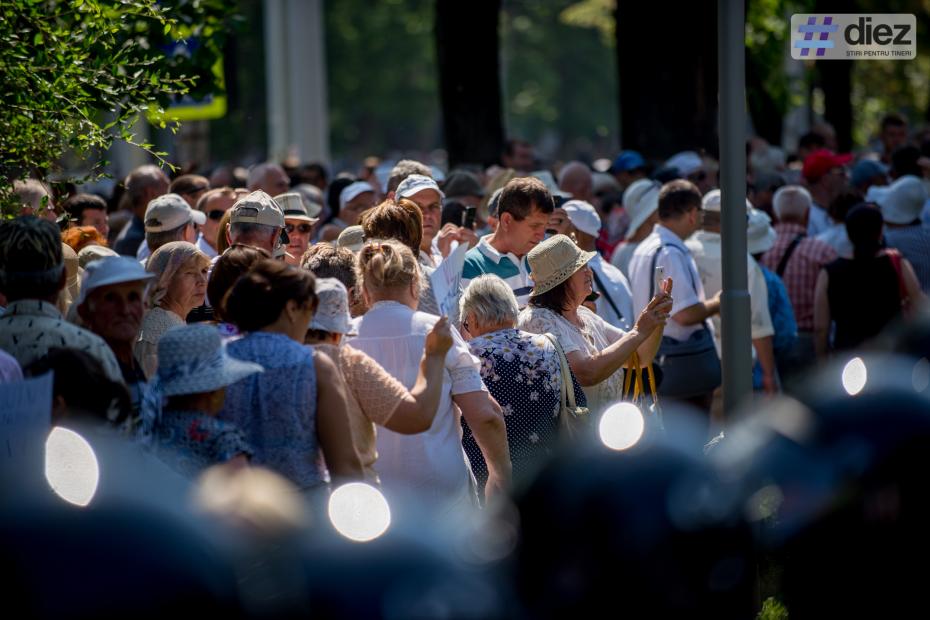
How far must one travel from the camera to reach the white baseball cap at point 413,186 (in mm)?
7941

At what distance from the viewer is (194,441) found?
434cm

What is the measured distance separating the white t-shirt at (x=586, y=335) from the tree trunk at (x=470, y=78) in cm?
931

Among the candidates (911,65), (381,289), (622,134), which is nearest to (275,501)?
(381,289)

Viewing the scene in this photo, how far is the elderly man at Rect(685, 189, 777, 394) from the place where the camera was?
9086 millimetres

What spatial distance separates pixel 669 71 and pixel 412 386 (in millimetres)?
11487

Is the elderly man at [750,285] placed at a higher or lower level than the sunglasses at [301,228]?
lower

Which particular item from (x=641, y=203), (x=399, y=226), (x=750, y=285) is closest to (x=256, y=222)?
(x=399, y=226)

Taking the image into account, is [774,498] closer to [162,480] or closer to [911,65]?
[162,480]

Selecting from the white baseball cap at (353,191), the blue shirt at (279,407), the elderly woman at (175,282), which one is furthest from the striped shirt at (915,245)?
the blue shirt at (279,407)

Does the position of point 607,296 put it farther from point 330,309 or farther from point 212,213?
point 330,309

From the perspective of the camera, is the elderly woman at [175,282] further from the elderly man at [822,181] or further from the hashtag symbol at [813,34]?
the elderly man at [822,181]

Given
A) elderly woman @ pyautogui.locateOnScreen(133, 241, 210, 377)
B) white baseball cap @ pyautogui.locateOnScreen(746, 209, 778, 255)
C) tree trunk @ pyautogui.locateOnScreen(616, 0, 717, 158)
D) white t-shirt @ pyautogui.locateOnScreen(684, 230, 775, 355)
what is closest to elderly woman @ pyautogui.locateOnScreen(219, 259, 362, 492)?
elderly woman @ pyautogui.locateOnScreen(133, 241, 210, 377)

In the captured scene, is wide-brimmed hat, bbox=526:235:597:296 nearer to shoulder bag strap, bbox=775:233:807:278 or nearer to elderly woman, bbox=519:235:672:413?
elderly woman, bbox=519:235:672:413

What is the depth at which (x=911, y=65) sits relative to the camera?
3394cm
